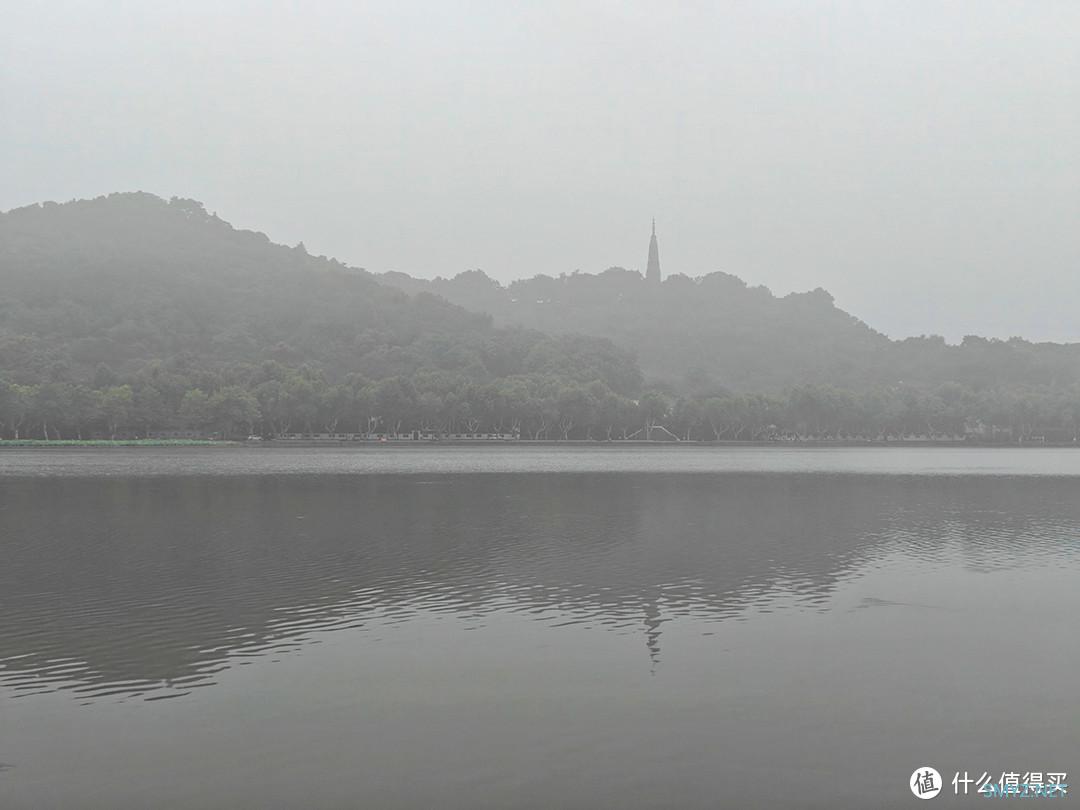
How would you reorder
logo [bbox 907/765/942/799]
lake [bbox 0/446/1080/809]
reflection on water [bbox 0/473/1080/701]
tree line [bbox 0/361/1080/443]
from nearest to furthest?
logo [bbox 907/765/942/799] → lake [bbox 0/446/1080/809] → reflection on water [bbox 0/473/1080/701] → tree line [bbox 0/361/1080/443]

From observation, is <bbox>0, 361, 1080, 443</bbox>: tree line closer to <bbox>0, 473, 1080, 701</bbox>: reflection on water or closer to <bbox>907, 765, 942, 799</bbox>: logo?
<bbox>0, 473, 1080, 701</bbox>: reflection on water

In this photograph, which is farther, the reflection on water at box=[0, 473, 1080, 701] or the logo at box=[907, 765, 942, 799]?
the reflection on water at box=[0, 473, 1080, 701]

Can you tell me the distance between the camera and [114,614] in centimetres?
1902

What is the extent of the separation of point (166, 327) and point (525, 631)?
199 meters

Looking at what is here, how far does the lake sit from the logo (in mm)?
144


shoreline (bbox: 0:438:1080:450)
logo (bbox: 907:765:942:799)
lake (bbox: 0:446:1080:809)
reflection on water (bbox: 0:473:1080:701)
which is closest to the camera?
logo (bbox: 907:765:942:799)

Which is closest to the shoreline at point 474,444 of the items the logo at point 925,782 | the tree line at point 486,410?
the tree line at point 486,410

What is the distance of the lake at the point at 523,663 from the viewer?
35.0 ft

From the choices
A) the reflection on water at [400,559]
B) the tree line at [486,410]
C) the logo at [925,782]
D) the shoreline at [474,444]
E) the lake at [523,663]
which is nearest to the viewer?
the logo at [925,782]

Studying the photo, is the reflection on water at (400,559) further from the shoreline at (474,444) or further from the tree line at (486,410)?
the tree line at (486,410)

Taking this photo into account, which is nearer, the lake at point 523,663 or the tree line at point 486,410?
the lake at point 523,663

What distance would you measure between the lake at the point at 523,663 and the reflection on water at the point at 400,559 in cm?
15

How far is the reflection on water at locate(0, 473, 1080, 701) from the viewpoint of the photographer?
17156mm

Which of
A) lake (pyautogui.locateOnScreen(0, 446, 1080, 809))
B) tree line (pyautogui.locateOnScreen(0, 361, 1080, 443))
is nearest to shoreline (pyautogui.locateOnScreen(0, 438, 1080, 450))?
tree line (pyautogui.locateOnScreen(0, 361, 1080, 443))
